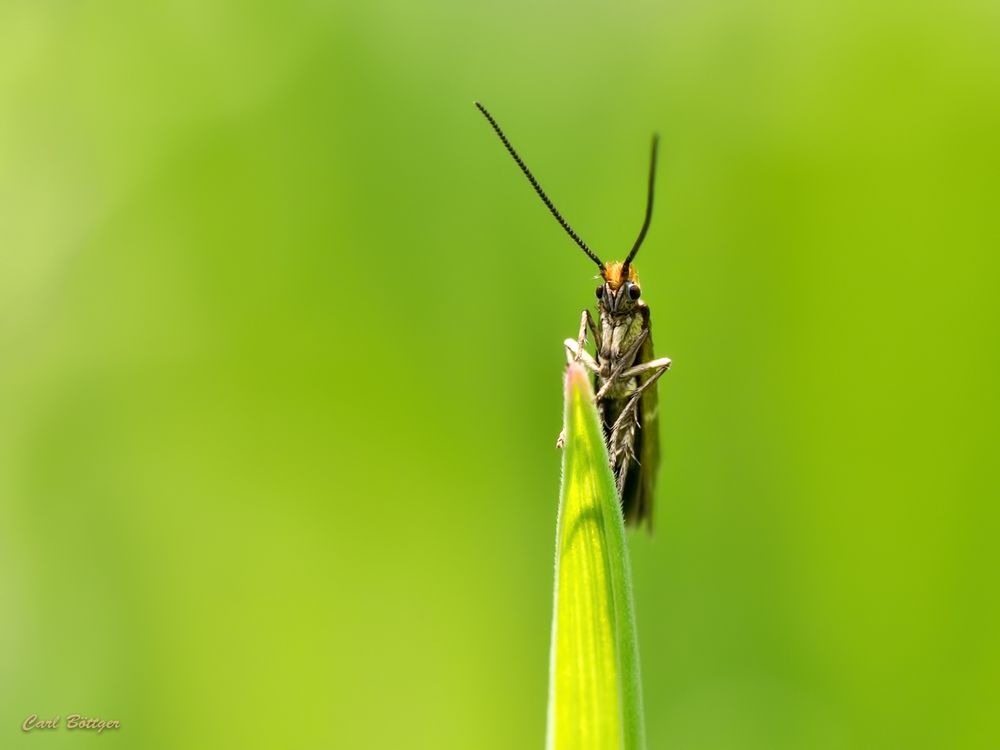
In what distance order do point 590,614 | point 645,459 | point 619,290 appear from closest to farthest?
point 590,614
point 619,290
point 645,459

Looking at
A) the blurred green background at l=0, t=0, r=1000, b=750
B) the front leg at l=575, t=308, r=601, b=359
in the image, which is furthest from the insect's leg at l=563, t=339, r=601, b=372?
the blurred green background at l=0, t=0, r=1000, b=750

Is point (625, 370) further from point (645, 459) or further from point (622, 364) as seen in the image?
point (645, 459)

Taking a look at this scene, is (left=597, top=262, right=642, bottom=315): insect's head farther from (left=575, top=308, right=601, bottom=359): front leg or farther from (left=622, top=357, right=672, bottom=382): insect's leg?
(left=622, top=357, right=672, bottom=382): insect's leg

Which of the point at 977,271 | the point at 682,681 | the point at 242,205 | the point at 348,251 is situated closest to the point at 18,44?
the point at 242,205

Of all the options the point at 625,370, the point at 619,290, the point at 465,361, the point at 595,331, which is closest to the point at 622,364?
the point at 625,370

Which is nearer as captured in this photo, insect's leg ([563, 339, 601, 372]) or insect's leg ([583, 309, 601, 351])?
Answer: insect's leg ([563, 339, 601, 372])

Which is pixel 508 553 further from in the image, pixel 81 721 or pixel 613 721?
pixel 613 721

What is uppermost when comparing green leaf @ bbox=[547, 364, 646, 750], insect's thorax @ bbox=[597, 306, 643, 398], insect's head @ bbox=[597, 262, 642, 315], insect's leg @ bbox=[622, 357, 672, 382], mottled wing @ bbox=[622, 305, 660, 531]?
insect's head @ bbox=[597, 262, 642, 315]

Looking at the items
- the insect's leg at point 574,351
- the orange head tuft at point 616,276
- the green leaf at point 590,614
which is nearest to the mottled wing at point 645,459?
the orange head tuft at point 616,276
